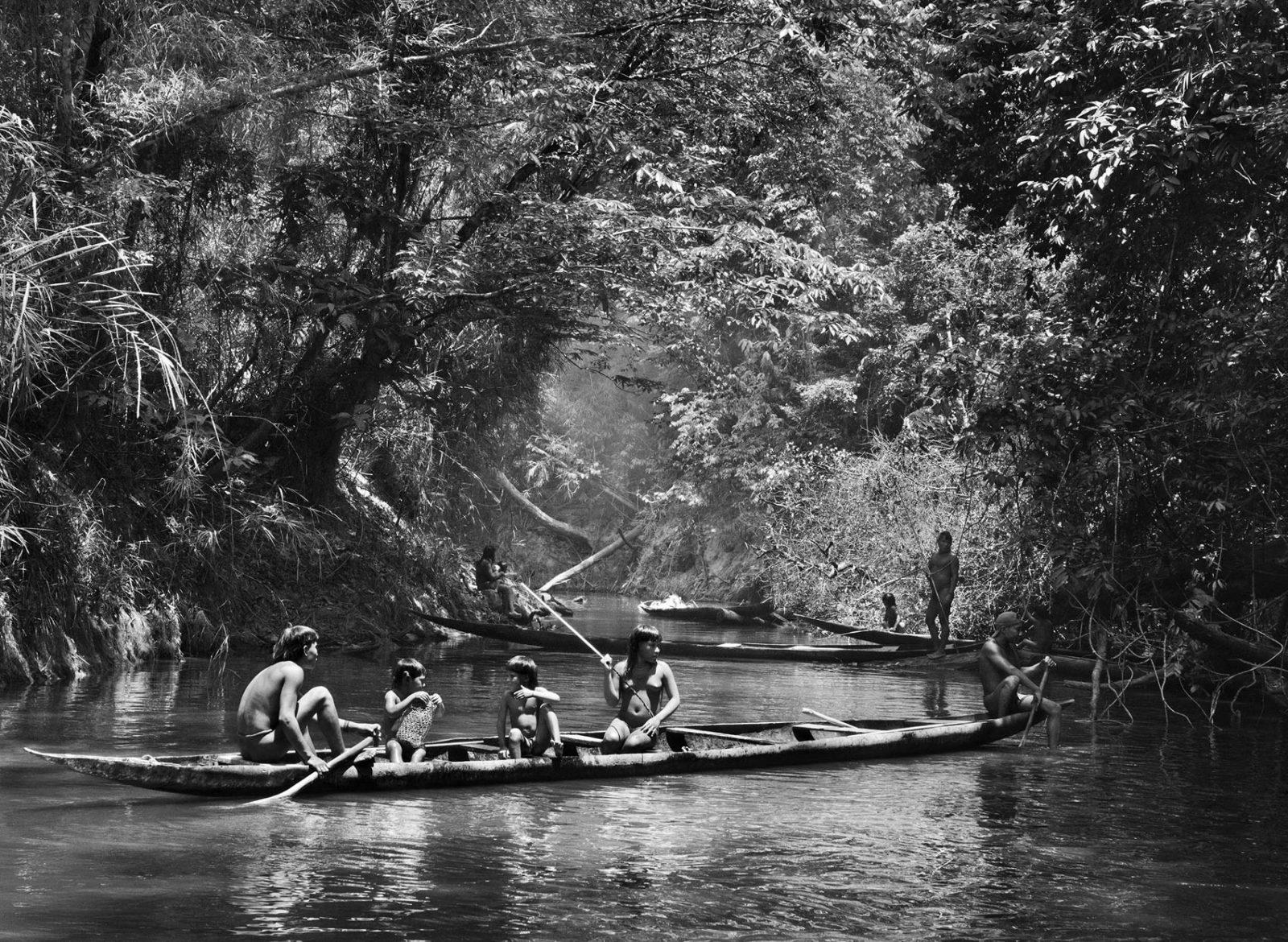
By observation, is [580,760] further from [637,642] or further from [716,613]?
[716,613]

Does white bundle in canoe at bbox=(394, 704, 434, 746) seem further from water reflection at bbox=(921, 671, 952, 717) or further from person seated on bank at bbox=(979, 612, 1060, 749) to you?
water reflection at bbox=(921, 671, 952, 717)

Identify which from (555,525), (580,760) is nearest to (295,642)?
(580,760)

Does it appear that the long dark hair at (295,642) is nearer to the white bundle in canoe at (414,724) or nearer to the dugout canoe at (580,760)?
the dugout canoe at (580,760)

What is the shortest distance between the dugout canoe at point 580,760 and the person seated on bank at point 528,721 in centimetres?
18

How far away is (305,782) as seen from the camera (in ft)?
26.2

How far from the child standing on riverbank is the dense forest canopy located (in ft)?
8.88

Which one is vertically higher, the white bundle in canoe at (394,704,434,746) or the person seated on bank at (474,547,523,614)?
the person seated on bank at (474,547,523,614)

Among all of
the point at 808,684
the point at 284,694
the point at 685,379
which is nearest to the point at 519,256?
the point at 808,684

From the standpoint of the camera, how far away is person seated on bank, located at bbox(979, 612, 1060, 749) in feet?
37.8

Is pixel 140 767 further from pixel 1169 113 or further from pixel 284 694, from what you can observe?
pixel 1169 113

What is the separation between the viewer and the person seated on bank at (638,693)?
979cm

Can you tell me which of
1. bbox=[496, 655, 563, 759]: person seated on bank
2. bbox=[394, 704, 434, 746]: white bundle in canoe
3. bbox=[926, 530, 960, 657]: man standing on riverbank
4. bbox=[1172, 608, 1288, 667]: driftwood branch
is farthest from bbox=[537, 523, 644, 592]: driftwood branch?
bbox=[394, 704, 434, 746]: white bundle in canoe

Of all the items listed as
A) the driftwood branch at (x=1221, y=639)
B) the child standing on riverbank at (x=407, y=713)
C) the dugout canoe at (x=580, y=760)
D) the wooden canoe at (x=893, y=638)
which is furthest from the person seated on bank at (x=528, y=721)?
the wooden canoe at (x=893, y=638)

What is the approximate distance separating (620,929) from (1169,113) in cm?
821
